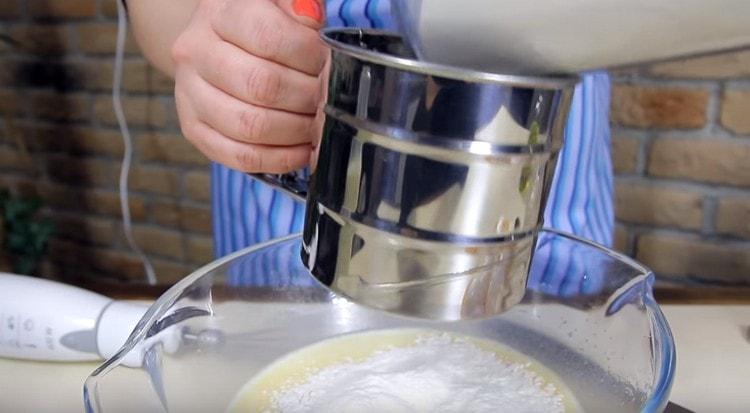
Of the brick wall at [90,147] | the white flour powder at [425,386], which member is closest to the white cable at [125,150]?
the brick wall at [90,147]

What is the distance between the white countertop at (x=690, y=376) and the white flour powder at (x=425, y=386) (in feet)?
0.35

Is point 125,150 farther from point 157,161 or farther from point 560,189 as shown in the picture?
point 560,189

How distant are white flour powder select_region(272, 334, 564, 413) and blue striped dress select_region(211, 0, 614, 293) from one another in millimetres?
165

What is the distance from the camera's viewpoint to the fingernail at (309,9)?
0.33 meters

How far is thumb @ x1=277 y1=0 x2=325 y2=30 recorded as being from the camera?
328 millimetres

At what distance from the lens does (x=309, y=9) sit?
0.33 metres

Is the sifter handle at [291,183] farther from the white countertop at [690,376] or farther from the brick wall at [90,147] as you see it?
the brick wall at [90,147]

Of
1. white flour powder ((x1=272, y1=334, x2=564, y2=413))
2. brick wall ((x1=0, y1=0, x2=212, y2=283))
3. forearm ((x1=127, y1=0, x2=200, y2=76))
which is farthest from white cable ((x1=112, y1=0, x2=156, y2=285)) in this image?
white flour powder ((x1=272, y1=334, x2=564, y2=413))

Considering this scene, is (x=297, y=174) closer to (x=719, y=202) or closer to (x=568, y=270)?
(x=568, y=270)

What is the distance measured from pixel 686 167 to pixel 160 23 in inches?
21.5

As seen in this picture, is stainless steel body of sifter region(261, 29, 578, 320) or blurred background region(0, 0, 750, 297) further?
blurred background region(0, 0, 750, 297)

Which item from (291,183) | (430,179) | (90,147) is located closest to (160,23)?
(291,183)

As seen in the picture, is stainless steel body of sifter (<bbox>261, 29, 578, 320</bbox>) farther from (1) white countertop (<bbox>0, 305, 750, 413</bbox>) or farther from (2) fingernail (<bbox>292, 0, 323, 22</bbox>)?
(1) white countertop (<bbox>0, 305, 750, 413</bbox>)

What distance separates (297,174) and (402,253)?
0.13 metres
